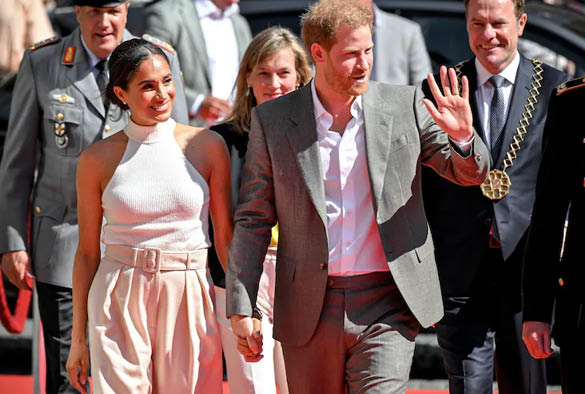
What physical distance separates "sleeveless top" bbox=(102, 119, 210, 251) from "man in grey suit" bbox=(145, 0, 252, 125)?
2273mm

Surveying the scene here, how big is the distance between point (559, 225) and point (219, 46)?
10.3 feet

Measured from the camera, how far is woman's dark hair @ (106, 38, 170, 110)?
3.87 metres

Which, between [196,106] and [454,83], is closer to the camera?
[454,83]

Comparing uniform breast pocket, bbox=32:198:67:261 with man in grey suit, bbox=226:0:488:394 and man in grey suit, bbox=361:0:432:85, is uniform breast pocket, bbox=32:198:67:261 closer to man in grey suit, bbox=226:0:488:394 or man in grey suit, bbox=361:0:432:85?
man in grey suit, bbox=226:0:488:394

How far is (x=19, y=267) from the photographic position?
4.83 meters

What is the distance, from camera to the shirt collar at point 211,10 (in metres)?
6.33

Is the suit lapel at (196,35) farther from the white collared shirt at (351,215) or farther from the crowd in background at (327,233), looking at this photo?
the white collared shirt at (351,215)

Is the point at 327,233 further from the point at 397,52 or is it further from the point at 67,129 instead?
the point at 397,52

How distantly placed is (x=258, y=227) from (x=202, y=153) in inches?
13.9

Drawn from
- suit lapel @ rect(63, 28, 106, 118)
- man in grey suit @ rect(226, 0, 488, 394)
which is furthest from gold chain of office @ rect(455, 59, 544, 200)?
suit lapel @ rect(63, 28, 106, 118)

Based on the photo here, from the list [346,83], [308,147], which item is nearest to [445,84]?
[346,83]

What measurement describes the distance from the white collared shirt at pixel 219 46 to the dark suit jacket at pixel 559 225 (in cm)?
296

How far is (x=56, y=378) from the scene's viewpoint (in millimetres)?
4781

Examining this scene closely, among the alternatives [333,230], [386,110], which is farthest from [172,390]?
[386,110]
